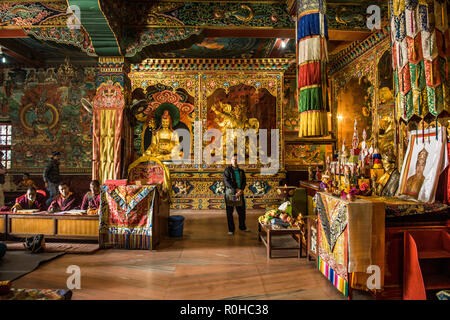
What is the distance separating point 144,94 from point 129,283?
754 centimetres

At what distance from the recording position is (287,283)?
11.3 ft

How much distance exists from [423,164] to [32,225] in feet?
21.1

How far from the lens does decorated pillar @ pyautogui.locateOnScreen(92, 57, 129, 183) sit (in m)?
6.05

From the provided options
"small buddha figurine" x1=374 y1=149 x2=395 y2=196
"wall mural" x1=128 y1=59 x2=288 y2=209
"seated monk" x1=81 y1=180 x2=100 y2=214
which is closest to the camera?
"small buddha figurine" x1=374 y1=149 x2=395 y2=196

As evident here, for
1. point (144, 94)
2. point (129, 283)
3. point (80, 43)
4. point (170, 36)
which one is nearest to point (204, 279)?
point (129, 283)

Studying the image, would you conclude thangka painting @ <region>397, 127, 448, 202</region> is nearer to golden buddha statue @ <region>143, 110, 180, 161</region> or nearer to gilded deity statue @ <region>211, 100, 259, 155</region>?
gilded deity statue @ <region>211, 100, 259, 155</region>

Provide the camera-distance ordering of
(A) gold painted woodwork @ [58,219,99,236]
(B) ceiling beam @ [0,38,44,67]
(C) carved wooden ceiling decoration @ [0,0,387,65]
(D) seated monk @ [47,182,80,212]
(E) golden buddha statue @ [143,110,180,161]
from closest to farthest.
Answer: (A) gold painted woodwork @ [58,219,99,236]
(D) seated monk @ [47,182,80,212]
(C) carved wooden ceiling decoration @ [0,0,387,65]
(B) ceiling beam @ [0,38,44,67]
(E) golden buddha statue @ [143,110,180,161]

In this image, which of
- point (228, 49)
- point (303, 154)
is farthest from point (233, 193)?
point (303, 154)

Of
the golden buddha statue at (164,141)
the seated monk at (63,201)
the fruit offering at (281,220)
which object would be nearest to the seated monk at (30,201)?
the seated monk at (63,201)

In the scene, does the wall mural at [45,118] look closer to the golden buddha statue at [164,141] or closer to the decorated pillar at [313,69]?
the golden buddha statue at [164,141]

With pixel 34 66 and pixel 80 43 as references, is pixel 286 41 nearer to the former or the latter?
pixel 80 43

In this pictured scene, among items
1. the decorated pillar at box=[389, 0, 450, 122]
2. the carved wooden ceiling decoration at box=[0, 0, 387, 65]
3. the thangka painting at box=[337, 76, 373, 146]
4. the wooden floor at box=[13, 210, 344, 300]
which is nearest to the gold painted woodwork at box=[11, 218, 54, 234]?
the wooden floor at box=[13, 210, 344, 300]

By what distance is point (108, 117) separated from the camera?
607 centimetres

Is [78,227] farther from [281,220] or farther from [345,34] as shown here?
[345,34]
